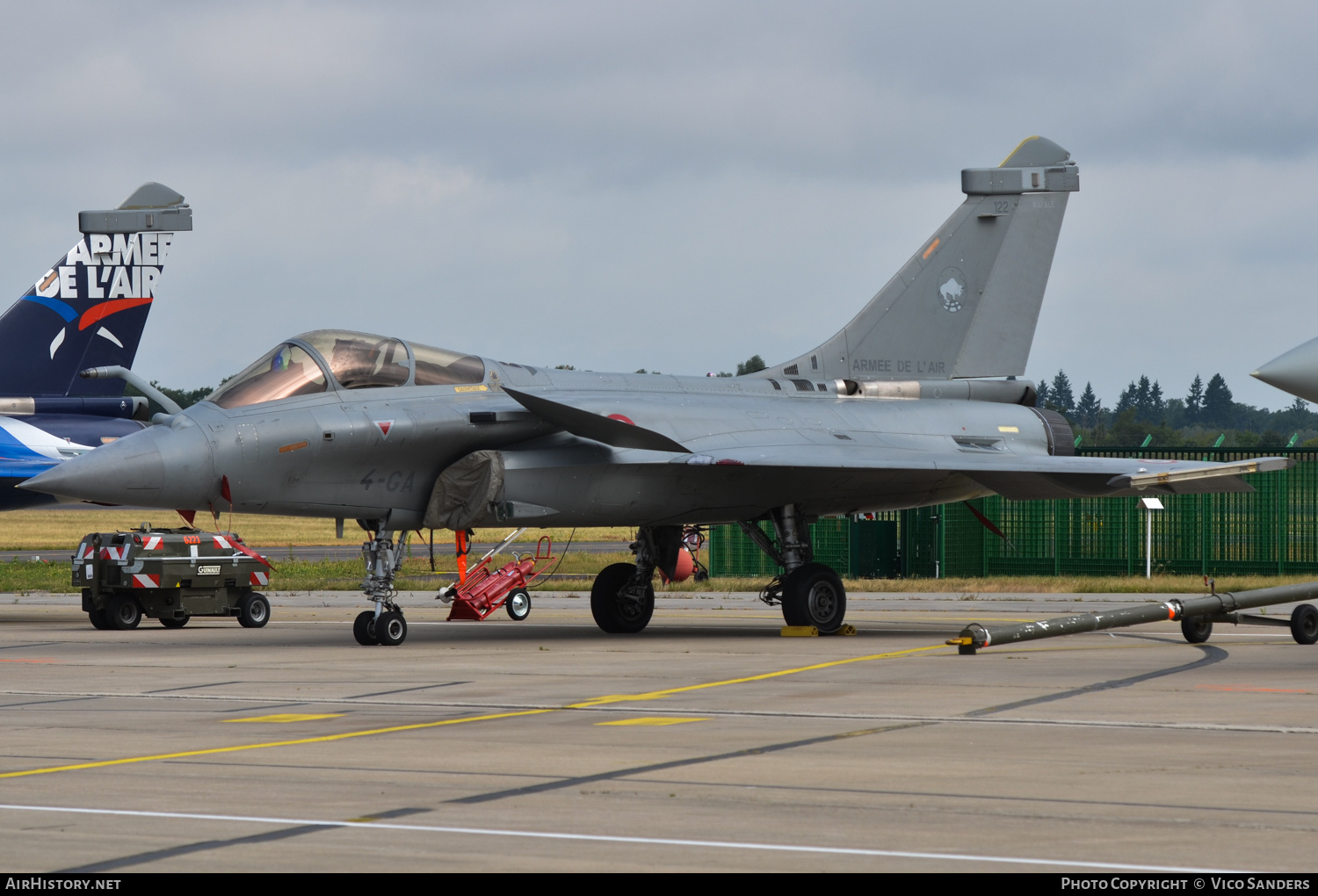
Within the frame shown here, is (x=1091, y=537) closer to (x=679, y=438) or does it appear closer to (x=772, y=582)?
(x=772, y=582)

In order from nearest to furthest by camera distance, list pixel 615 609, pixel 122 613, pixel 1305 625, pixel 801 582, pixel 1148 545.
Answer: pixel 1305 625
pixel 801 582
pixel 615 609
pixel 122 613
pixel 1148 545

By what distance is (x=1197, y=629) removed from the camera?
1552 centimetres

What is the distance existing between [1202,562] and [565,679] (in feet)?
69.2

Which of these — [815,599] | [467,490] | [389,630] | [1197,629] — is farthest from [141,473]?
[1197,629]

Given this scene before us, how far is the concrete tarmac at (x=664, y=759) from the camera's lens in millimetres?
5621

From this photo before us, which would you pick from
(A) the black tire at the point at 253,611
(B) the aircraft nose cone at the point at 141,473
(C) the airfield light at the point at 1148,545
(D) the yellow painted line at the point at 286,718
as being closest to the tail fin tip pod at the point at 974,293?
(A) the black tire at the point at 253,611

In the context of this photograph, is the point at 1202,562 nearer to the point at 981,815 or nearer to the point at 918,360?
the point at 918,360

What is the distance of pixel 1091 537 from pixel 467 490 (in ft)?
61.5

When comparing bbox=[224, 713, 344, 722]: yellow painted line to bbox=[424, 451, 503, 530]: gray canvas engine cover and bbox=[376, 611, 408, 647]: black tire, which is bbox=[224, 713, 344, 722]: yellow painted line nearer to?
bbox=[376, 611, 408, 647]: black tire

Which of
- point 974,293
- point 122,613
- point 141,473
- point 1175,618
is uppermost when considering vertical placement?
point 974,293

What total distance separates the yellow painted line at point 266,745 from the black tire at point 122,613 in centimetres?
1155

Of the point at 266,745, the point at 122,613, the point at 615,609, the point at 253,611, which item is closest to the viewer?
the point at 266,745

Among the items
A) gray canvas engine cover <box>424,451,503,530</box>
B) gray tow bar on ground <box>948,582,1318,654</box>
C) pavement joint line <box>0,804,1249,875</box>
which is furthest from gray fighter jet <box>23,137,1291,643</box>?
pavement joint line <box>0,804,1249,875</box>
